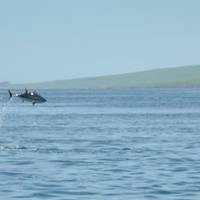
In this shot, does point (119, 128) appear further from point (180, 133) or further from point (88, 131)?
point (180, 133)

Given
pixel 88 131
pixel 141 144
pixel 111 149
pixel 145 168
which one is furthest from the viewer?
pixel 88 131

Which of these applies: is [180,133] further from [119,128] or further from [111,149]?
[111,149]

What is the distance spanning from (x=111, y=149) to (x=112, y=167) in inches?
415

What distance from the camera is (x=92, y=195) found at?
36.9 m

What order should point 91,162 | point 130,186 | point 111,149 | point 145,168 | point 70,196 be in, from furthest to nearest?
point 111,149 < point 91,162 < point 145,168 < point 130,186 < point 70,196

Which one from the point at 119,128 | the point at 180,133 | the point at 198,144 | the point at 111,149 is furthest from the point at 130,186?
the point at 119,128

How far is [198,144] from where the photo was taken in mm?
59719

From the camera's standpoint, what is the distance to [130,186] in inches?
1544

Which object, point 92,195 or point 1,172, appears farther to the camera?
point 1,172

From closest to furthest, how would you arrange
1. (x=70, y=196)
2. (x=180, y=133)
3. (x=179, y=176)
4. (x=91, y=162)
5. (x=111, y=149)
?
(x=70, y=196) < (x=179, y=176) < (x=91, y=162) < (x=111, y=149) < (x=180, y=133)

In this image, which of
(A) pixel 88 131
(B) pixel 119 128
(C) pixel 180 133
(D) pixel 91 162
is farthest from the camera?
(B) pixel 119 128

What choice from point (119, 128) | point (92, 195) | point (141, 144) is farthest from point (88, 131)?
point (92, 195)

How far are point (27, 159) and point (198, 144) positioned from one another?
14.2 metres

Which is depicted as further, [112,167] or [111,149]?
[111,149]
